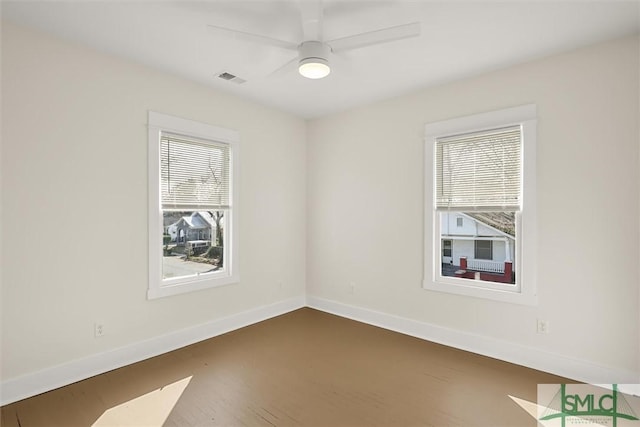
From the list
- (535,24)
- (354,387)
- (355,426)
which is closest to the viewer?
(355,426)

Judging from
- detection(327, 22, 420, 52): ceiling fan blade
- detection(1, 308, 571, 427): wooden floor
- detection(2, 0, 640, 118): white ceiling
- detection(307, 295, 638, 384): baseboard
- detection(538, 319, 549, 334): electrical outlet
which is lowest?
A: detection(1, 308, 571, 427): wooden floor

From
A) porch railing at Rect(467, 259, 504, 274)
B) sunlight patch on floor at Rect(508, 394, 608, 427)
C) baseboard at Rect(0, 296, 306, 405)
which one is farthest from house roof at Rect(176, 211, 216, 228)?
sunlight patch on floor at Rect(508, 394, 608, 427)

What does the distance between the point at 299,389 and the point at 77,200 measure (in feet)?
7.83

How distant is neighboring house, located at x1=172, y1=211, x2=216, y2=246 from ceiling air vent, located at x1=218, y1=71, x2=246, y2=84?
1.46m

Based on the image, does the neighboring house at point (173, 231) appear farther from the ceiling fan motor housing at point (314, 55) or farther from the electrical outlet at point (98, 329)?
the ceiling fan motor housing at point (314, 55)

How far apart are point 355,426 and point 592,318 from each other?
217 centimetres

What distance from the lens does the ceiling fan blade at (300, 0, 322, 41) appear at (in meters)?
2.14

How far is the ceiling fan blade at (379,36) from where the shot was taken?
2123mm

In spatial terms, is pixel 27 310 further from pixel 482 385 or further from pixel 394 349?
pixel 482 385

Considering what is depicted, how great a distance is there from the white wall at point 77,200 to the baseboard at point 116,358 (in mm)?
53

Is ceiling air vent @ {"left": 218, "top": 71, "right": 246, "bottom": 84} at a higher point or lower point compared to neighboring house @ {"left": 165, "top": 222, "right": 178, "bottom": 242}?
higher

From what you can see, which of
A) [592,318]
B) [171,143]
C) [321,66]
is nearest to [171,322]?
[171,143]

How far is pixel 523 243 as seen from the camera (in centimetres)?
310

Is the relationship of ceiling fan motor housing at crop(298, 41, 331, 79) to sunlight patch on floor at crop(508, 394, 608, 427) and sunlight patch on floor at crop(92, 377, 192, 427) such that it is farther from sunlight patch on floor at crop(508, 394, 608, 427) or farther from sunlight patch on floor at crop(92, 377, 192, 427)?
sunlight patch on floor at crop(508, 394, 608, 427)
